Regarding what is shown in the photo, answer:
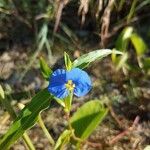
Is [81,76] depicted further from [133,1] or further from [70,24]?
[70,24]

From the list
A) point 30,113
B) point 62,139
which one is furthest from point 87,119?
point 30,113

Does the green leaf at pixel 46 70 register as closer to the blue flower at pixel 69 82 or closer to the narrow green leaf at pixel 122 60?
the blue flower at pixel 69 82

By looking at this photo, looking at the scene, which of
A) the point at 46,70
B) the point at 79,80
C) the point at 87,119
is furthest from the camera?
the point at 87,119

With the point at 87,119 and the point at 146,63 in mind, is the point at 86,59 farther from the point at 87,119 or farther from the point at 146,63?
the point at 146,63

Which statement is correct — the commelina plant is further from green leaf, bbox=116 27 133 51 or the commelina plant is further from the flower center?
green leaf, bbox=116 27 133 51

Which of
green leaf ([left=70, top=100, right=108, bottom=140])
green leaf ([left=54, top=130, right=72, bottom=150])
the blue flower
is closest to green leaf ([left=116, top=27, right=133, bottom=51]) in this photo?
green leaf ([left=70, top=100, right=108, bottom=140])

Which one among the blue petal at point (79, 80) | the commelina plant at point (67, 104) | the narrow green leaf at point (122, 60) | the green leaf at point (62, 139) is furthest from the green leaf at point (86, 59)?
the narrow green leaf at point (122, 60)

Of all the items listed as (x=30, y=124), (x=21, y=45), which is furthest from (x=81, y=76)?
(x=21, y=45)

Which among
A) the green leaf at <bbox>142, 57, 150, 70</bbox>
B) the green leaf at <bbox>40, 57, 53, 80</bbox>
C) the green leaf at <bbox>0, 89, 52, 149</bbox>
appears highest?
the green leaf at <bbox>40, 57, 53, 80</bbox>
